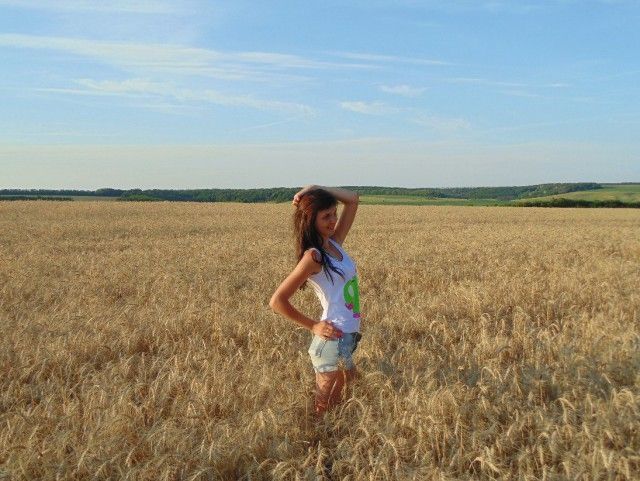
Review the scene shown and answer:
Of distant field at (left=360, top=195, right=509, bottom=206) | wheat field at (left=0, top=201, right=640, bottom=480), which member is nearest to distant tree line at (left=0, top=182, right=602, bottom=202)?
distant field at (left=360, top=195, right=509, bottom=206)

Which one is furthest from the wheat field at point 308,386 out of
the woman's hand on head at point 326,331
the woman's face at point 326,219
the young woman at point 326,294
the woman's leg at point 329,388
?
the woman's face at point 326,219

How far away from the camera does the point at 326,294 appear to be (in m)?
3.82

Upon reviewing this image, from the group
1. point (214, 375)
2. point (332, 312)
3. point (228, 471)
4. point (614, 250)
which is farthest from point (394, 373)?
point (614, 250)

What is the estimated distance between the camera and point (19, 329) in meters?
6.12

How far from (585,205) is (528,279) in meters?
73.8

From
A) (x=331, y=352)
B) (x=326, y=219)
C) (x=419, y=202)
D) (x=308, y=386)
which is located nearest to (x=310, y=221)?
(x=326, y=219)

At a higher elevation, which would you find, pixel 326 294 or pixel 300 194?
pixel 300 194

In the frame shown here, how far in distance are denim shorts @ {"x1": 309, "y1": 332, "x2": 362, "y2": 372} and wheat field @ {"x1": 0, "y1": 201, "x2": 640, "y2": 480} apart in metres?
0.32

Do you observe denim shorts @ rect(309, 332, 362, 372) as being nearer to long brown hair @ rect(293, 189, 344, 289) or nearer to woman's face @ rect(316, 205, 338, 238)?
long brown hair @ rect(293, 189, 344, 289)

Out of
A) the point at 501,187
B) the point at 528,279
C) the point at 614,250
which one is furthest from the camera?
the point at 501,187

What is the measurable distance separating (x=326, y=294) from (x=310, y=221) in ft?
1.68

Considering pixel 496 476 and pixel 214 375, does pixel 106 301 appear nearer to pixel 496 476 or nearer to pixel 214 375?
pixel 214 375

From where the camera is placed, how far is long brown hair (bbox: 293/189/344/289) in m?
3.74

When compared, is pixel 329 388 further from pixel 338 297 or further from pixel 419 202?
pixel 419 202
